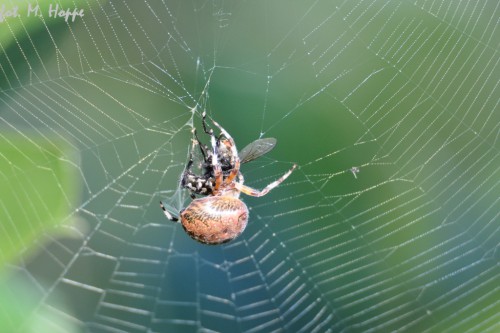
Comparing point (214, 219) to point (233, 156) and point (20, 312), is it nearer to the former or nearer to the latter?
point (233, 156)

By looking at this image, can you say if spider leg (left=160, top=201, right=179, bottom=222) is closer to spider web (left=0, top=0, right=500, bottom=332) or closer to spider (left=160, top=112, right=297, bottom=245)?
spider (left=160, top=112, right=297, bottom=245)

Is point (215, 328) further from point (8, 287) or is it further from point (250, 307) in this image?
point (8, 287)

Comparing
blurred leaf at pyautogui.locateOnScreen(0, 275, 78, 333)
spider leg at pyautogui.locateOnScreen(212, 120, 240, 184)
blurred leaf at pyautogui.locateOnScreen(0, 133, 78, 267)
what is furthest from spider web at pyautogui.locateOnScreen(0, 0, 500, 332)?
blurred leaf at pyautogui.locateOnScreen(0, 133, 78, 267)

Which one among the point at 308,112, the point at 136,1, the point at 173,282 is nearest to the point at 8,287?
the point at 173,282

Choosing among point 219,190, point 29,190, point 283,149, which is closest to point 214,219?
point 219,190

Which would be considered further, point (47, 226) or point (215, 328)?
point (215, 328)

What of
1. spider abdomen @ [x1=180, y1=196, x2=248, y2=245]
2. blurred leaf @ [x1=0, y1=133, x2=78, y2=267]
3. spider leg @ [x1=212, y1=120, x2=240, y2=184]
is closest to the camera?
blurred leaf @ [x1=0, y1=133, x2=78, y2=267]

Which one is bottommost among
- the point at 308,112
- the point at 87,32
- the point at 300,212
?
the point at 300,212

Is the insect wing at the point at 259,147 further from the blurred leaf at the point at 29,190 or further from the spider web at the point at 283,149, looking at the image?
the blurred leaf at the point at 29,190
